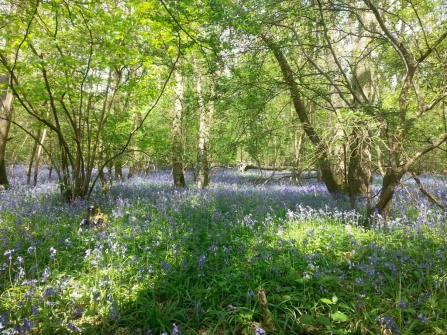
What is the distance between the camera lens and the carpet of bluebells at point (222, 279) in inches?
102

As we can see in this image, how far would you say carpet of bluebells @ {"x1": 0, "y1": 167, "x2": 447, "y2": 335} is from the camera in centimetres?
259

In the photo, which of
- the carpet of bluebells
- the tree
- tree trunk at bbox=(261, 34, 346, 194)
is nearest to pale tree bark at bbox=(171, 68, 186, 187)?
the tree

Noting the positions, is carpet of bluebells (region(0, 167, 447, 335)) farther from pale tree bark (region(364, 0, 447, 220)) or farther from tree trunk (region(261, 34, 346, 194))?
tree trunk (region(261, 34, 346, 194))

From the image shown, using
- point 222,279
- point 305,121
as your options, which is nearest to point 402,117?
point 305,121

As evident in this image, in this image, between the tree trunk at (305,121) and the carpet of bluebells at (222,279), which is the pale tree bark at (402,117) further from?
the tree trunk at (305,121)

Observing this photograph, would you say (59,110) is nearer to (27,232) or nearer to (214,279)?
(27,232)

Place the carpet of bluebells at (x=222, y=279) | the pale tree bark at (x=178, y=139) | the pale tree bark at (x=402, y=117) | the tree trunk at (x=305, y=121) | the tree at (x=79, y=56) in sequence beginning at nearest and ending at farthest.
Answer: the carpet of bluebells at (x=222, y=279) < the pale tree bark at (x=402, y=117) < the tree at (x=79, y=56) < the tree trunk at (x=305, y=121) < the pale tree bark at (x=178, y=139)

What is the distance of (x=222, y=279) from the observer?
3377mm

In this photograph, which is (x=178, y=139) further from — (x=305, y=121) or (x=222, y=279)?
(x=222, y=279)

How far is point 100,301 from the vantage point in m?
2.90

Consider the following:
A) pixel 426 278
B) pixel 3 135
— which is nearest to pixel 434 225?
pixel 426 278

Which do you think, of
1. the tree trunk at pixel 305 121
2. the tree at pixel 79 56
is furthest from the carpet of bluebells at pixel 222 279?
the tree at pixel 79 56

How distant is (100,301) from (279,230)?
3.09 meters

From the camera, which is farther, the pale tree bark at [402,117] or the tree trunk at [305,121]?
the tree trunk at [305,121]
